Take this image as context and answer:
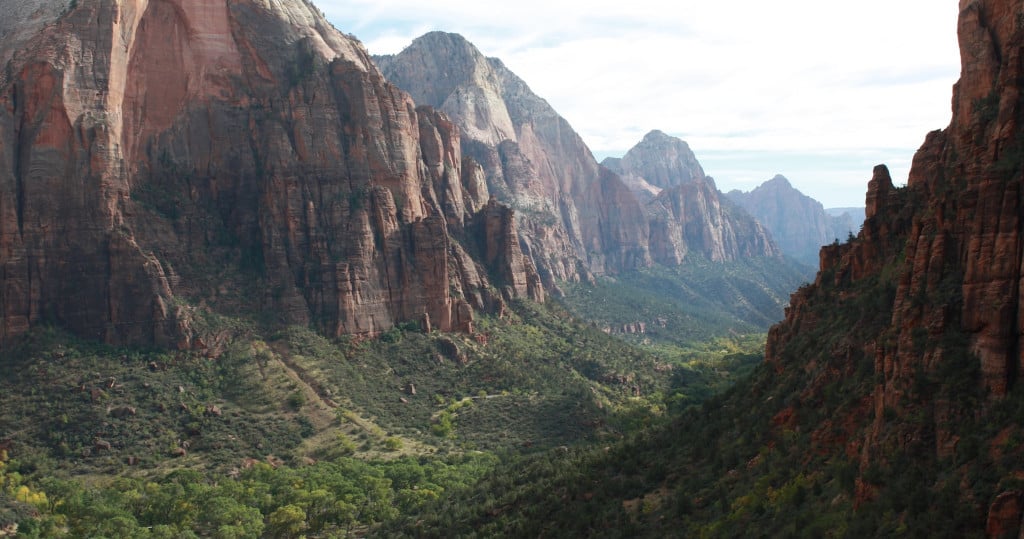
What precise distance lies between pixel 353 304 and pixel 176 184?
2739cm

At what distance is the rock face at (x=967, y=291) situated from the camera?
Result: 32581 millimetres

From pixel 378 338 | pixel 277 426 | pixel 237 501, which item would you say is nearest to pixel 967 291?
pixel 237 501

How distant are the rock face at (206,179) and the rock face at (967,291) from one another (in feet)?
276

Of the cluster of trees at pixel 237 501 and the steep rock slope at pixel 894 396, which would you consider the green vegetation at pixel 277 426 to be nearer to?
the cluster of trees at pixel 237 501

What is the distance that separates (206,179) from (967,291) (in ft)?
339


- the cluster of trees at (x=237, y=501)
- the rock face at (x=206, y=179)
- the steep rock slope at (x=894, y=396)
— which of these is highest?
the rock face at (x=206, y=179)

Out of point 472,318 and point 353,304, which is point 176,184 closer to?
point 353,304

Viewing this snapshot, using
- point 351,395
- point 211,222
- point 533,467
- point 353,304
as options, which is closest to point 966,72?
point 533,467

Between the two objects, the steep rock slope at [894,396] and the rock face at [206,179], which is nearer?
the steep rock slope at [894,396]

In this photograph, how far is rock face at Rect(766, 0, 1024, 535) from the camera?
32.6m

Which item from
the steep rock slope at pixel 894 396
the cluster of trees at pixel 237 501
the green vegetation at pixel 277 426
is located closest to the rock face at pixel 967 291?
the steep rock slope at pixel 894 396

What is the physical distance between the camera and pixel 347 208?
397 ft

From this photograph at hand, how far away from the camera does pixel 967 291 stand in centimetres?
3403

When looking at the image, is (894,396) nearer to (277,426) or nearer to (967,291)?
(967,291)
